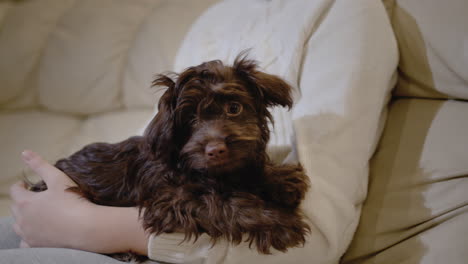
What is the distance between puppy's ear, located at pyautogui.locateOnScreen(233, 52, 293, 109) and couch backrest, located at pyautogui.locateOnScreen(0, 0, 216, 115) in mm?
1674

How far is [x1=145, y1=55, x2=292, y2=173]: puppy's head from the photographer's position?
1186 mm

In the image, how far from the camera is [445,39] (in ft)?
4.80

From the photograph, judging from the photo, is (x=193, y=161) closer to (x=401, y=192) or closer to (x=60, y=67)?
(x=401, y=192)

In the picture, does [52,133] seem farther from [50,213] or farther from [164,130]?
[164,130]

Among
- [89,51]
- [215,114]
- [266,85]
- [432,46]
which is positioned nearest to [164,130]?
[215,114]

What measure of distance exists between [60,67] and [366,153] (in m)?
2.82

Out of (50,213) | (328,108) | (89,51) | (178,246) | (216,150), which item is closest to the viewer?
(216,150)

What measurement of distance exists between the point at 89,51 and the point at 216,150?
97.8 inches

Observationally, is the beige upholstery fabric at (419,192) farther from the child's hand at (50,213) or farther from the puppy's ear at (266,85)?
the child's hand at (50,213)

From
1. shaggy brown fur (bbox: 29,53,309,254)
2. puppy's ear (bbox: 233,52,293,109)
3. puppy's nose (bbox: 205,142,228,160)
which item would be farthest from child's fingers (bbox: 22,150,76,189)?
puppy's ear (bbox: 233,52,293,109)

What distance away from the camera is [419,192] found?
4.58 feet

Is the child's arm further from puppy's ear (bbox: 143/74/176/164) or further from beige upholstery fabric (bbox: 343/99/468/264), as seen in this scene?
beige upholstery fabric (bbox: 343/99/468/264)

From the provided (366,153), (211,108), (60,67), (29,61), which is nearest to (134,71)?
(60,67)

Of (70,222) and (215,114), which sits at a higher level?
(215,114)
